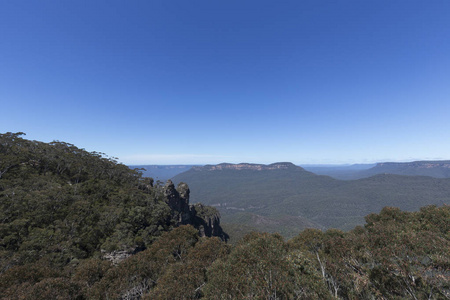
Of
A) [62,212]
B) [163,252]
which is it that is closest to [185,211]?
[62,212]

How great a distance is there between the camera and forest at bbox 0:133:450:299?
13875 millimetres

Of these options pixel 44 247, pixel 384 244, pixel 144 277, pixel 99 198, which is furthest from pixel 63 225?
pixel 384 244

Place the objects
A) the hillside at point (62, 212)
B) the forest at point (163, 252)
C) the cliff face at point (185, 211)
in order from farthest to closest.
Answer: the cliff face at point (185, 211), the hillside at point (62, 212), the forest at point (163, 252)

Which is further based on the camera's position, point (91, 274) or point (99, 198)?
point (99, 198)

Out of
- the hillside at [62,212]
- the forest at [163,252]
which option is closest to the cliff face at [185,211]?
the hillside at [62,212]

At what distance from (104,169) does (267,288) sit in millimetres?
80660

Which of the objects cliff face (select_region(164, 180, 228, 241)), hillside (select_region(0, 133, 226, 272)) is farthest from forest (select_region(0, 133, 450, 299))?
cliff face (select_region(164, 180, 228, 241))

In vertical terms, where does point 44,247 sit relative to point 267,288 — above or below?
below

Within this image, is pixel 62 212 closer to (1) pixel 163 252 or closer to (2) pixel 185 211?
(1) pixel 163 252

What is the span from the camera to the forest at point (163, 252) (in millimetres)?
13875

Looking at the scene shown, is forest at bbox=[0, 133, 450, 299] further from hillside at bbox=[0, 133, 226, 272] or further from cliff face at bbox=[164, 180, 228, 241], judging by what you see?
cliff face at bbox=[164, 180, 228, 241]

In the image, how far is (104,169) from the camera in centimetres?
7069

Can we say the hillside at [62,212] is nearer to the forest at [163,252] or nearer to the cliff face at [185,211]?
the forest at [163,252]

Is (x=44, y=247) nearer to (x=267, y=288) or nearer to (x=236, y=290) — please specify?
(x=236, y=290)
